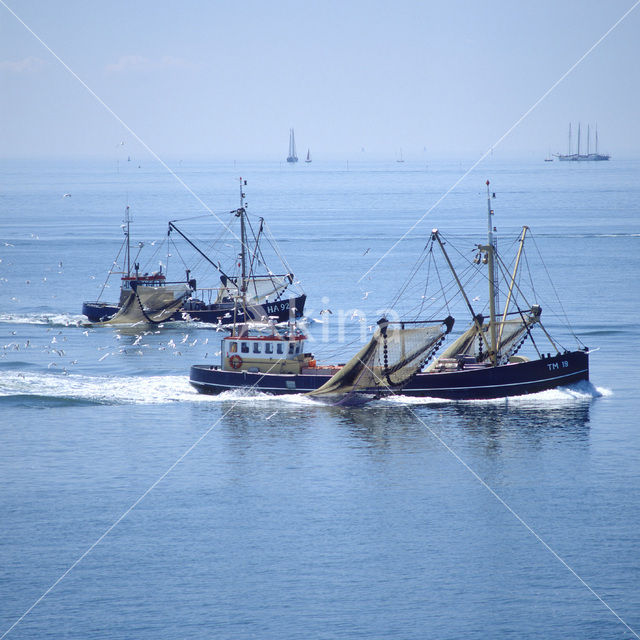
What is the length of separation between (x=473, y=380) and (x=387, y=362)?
209 inches

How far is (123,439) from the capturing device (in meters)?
57.2

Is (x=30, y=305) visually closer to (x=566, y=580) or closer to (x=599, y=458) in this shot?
(x=599, y=458)

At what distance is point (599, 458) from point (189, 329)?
5059 cm

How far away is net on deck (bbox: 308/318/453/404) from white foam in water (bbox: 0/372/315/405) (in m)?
2.59

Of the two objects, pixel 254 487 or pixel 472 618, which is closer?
pixel 472 618

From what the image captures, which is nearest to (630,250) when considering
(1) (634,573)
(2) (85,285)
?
(2) (85,285)

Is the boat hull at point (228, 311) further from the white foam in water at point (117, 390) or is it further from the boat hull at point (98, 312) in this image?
the white foam in water at point (117, 390)

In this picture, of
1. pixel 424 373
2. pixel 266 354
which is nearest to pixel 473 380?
pixel 424 373

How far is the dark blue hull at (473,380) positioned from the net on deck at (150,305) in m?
34.0

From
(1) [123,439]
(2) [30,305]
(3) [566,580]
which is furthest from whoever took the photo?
(2) [30,305]

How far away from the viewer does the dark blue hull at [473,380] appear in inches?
2499

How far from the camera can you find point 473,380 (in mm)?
63562

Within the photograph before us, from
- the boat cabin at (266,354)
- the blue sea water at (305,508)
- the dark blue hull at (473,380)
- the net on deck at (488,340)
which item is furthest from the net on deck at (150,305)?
the net on deck at (488,340)

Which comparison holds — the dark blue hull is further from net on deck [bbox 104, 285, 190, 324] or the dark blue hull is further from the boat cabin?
net on deck [bbox 104, 285, 190, 324]
